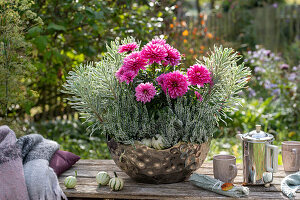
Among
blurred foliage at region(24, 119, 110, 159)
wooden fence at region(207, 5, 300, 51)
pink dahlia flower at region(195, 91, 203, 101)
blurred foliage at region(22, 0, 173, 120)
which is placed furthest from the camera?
wooden fence at region(207, 5, 300, 51)

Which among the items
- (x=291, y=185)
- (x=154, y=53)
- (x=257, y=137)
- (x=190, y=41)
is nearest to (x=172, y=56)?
(x=154, y=53)

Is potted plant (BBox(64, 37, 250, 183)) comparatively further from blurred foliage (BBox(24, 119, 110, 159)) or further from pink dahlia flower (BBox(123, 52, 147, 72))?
blurred foliage (BBox(24, 119, 110, 159))

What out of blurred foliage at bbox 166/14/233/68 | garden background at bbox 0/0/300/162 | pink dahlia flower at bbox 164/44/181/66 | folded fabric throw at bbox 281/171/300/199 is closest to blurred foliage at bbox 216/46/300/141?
garden background at bbox 0/0/300/162

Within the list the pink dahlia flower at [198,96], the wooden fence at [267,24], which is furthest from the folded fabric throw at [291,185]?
the wooden fence at [267,24]

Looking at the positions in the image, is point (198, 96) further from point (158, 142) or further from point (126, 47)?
point (126, 47)

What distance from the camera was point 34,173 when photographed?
1838 mm

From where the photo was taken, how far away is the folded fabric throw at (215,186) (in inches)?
68.3

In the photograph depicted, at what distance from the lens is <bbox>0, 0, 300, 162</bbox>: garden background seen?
A: 2.73 metres

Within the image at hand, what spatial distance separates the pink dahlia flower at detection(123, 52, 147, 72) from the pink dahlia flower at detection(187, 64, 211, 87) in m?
0.21

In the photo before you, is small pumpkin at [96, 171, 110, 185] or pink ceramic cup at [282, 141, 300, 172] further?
pink ceramic cup at [282, 141, 300, 172]

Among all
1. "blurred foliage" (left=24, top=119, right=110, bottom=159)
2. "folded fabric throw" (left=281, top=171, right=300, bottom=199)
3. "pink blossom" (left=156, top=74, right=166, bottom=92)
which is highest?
"pink blossom" (left=156, top=74, right=166, bottom=92)

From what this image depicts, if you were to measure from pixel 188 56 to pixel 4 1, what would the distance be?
92.4 inches

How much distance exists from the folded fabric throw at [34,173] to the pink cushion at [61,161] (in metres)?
0.05

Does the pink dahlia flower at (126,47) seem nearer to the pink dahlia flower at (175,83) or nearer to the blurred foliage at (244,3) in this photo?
the pink dahlia flower at (175,83)
